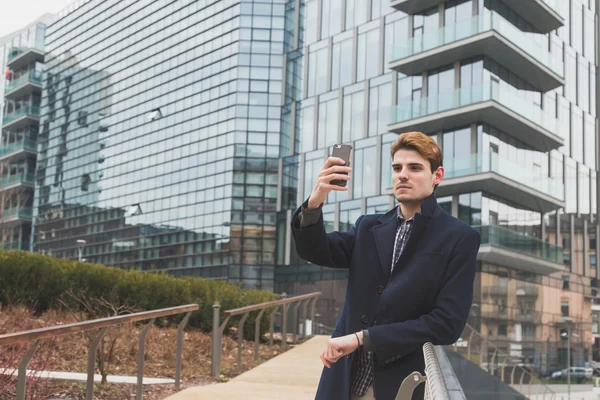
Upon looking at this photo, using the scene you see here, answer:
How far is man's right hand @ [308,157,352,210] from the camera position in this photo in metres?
2.41

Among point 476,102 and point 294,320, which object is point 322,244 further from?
point 476,102

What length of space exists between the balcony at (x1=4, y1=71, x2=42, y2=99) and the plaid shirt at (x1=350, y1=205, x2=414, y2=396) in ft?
234

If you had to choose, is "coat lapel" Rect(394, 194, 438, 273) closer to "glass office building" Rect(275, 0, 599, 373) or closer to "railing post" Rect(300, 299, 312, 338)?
"railing post" Rect(300, 299, 312, 338)

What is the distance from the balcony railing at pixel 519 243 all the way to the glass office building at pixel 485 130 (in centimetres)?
8

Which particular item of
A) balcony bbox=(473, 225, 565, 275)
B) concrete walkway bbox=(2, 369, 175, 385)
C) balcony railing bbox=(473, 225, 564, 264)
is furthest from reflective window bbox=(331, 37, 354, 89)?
concrete walkway bbox=(2, 369, 175, 385)

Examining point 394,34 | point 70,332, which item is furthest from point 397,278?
point 394,34

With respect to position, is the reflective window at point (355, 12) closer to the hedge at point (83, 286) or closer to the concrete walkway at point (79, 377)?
the hedge at point (83, 286)

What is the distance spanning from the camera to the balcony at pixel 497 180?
29656mm

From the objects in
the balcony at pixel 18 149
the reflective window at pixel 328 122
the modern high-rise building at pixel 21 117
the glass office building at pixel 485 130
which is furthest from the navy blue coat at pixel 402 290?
the balcony at pixel 18 149

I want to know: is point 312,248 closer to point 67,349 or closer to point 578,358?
point 67,349

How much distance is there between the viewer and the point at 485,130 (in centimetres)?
3141

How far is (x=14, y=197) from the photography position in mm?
67500

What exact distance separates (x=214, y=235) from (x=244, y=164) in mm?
4744

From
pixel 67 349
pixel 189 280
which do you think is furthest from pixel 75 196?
pixel 67 349
